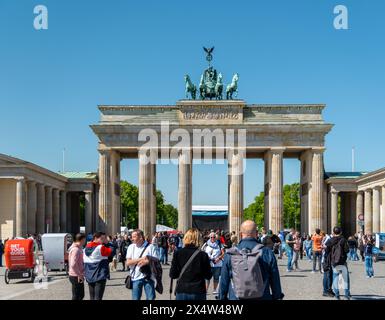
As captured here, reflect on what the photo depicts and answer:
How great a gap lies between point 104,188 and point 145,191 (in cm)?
429

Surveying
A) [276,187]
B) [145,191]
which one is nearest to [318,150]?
[276,187]

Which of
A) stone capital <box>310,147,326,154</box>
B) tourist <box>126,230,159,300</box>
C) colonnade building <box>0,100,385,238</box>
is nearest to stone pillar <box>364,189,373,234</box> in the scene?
colonnade building <box>0,100,385,238</box>

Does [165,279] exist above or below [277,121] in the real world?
below

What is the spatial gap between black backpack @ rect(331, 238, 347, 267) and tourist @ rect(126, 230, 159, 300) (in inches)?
270

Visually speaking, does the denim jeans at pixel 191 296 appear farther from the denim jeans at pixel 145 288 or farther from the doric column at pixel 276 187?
the doric column at pixel 276 187

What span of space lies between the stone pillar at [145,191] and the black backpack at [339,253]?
173ft

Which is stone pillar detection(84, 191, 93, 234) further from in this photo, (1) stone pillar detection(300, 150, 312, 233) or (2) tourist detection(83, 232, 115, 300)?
A: (2) tourist detection(83, 232, 115, 300)

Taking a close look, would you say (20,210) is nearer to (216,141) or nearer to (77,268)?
(216,141)

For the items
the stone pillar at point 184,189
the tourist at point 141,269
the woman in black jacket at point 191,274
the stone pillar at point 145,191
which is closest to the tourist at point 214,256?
the tourist at point 141,269

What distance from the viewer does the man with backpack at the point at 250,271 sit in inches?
352

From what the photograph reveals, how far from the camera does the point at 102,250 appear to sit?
598 inches
